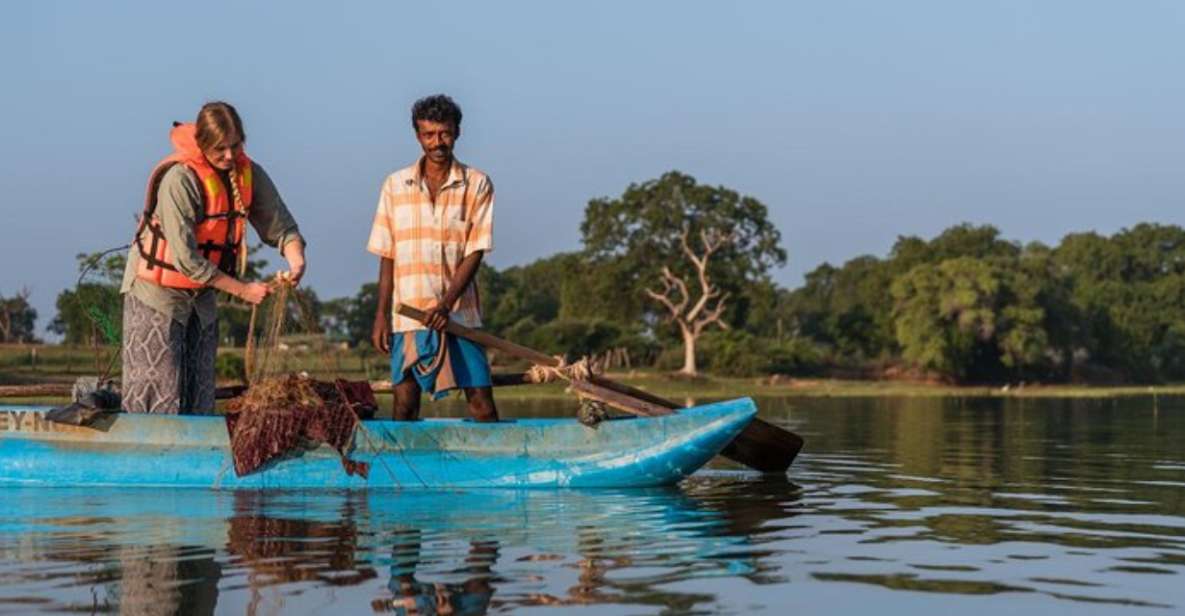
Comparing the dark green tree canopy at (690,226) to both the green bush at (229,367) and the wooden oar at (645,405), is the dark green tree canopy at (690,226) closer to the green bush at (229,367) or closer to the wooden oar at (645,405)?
the green bush at (229,367)

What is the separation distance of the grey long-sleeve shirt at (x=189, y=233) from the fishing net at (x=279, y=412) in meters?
0.34

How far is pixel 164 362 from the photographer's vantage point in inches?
373

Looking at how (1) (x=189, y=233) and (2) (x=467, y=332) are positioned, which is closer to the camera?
(1) (x=189, y=233)

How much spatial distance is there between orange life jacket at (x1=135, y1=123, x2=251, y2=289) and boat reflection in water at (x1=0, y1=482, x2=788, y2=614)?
1244 millimetres

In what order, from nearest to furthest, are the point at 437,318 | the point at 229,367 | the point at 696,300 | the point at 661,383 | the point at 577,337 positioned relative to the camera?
1. the point at 437,318
2. the point at 229,367
3. the point at 661,383
4. the point at 577,337
5. the point at 696,300

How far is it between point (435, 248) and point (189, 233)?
4.60ft

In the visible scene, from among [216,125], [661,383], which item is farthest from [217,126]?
[661,383]

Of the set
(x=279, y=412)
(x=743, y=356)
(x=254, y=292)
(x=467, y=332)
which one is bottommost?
(x=279, y=412)

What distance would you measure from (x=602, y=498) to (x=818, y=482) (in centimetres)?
224

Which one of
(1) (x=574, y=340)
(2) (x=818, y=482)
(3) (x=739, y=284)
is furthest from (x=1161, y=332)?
(2) (x=818, y=482)

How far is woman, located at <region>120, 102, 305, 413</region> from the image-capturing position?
902cm

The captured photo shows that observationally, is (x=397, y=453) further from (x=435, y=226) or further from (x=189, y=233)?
(x=189, y=233)

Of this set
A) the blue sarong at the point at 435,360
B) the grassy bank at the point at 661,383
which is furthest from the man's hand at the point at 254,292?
the grassy bank at the point at 661,383

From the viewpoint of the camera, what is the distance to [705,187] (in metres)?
62.3
